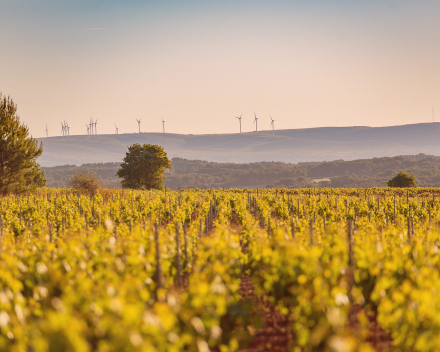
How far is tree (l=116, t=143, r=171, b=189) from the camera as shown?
162ft

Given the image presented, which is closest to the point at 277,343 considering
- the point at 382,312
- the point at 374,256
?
the point at 382,312

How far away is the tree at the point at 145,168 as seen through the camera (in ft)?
162

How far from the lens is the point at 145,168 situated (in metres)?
49.4

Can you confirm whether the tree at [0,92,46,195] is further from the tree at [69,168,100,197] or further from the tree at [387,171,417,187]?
the tree at [387,171,417,187]

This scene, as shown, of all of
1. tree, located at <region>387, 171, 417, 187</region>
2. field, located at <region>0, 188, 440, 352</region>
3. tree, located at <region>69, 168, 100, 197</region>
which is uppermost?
tree, located at <region>69, 168, 100, 197</region>

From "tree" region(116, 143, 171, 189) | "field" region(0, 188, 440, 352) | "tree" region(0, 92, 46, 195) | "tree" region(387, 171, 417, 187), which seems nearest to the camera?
"field" region(0, 188, 440, 352)

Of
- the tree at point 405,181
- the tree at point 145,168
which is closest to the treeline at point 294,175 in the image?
the tree at point 405,181

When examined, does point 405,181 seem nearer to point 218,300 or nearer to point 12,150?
point 12,150

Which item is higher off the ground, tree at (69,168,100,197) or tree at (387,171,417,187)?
tree at (69,168,100,197)

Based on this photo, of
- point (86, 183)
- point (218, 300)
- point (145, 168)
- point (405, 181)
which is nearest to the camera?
point (218, 300)

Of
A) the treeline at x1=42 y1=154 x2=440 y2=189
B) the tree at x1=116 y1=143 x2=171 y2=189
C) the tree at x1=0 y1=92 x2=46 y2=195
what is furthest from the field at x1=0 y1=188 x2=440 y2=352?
the treeline at x1=42 y1=154 x2=440 y2=189

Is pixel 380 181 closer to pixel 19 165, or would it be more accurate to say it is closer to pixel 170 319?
pixel 19 165

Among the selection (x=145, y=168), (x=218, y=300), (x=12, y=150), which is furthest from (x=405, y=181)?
(x=218, y=300)

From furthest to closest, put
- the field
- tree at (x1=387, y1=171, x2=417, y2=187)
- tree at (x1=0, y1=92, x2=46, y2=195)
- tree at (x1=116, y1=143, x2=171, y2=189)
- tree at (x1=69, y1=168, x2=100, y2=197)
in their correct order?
1. tree at (x1=387, y1=171, x2=417, y2=187)
2. tree at (x1=116, y1=143, x2=171, y2=189)
3. tree at (x1=69, y1=168, x2=100, y2=197)
4. tree at (x1=0, y1=92, x2=46, y2=195)
5. the field
